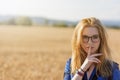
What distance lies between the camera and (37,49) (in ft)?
53.4

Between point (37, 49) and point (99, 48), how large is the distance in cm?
1293

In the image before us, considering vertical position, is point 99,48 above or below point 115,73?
above

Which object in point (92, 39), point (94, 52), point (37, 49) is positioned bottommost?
point (37, 49)

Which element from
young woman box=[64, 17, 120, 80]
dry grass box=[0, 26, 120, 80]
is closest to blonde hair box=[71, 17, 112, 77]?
young woman box=[64, 17, 120, 80]

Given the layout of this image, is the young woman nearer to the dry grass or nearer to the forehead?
the forehead

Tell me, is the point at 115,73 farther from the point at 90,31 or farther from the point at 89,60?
the point at 90,31

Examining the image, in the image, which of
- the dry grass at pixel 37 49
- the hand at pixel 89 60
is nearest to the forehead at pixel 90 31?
the hand at pixel 89 60

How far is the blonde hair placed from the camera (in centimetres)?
334

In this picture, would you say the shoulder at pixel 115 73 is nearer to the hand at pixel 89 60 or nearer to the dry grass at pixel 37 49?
the hand at pixel 89 60

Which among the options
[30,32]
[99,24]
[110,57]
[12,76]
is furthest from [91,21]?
[30,32]

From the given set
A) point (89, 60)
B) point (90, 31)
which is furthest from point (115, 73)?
point (90, 31)

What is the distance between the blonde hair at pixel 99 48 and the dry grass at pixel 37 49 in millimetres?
3114

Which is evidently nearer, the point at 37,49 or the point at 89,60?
the point at 89,60

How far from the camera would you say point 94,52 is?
3.38 metres
